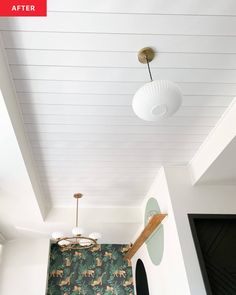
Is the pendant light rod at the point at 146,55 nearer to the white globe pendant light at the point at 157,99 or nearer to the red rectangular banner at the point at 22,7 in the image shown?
the white globe pendant light at the point at 157,99

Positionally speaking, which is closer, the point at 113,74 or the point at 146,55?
the point at 146,55

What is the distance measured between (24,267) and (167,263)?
2.40m

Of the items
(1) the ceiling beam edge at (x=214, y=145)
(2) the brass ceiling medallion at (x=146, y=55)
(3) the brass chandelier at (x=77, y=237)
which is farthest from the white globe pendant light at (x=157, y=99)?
(3) the brass chandelier at (x=77, y=237)

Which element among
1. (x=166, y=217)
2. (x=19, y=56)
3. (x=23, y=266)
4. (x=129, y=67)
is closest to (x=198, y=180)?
(x=166, y=217)

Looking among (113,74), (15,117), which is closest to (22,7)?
(113,74)

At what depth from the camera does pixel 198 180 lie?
2537 millimetres

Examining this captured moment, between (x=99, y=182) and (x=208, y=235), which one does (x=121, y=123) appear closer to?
(x=99, y=182)

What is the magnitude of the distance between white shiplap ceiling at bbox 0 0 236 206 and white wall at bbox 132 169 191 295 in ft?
1.52

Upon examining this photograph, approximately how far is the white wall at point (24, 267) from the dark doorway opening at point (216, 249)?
2.53 meters

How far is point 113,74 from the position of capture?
1.67m

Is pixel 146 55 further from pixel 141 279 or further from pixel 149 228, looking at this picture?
pixel 141 279

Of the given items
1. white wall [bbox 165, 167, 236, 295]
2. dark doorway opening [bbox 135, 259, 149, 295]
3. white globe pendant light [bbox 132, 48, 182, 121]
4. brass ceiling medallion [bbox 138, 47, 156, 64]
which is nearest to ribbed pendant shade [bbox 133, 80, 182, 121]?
white globe pendant light [bbox 132, 48, 182, 121]

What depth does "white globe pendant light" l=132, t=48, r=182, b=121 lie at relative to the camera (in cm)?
126

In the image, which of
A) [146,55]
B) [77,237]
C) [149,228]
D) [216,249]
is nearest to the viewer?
[146,55]
